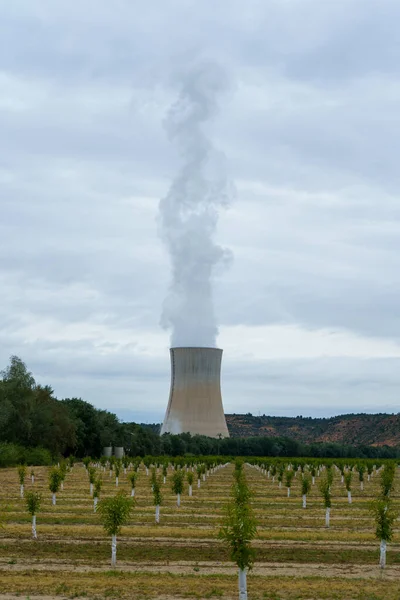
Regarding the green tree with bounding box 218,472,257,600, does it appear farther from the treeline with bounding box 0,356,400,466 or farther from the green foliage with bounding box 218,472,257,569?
the treeline with bounding box 0,356,400,466

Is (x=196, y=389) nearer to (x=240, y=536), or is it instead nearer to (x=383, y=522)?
(x=383, y=522)

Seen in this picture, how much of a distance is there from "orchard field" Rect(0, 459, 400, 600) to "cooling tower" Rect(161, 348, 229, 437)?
29.8 metres

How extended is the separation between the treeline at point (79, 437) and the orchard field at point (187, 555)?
34.0 meters

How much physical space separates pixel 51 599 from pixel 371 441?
149 m

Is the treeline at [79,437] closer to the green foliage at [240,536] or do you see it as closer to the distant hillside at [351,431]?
the distant hillside at [351,431]

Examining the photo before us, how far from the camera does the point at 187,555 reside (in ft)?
72.5

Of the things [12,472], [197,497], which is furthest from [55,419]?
[197,497]

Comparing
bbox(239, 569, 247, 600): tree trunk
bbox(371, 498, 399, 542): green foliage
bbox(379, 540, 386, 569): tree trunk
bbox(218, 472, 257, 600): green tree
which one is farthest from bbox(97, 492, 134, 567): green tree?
bbox(379, 540, 386, 569): tree trunk

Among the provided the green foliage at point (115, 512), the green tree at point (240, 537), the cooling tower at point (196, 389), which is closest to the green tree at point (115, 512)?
the green foliage at point (115, 512)

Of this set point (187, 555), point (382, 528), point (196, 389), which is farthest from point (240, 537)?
point (196, 389)

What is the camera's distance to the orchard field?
57.2ft

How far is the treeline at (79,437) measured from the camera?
70.8 m

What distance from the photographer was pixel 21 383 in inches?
3014

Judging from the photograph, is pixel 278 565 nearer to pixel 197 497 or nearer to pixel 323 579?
pixel 323 579
